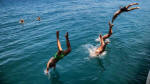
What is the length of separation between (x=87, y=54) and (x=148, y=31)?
12.5m

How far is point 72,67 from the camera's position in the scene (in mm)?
12125

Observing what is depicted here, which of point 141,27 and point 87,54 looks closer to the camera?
point 87,54

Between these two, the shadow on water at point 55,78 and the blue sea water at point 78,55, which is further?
the blue sea water at point 78,55

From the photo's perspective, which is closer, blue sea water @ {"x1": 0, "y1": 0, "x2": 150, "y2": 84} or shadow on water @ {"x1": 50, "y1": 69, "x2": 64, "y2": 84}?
shadow on water @ {"x1": 50, "y1": 69, "x2": 64, "y2": 84}

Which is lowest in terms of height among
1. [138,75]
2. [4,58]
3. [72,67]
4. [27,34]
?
[138,75]

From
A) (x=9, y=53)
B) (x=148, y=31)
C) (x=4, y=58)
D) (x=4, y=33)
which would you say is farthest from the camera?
(x=4, y=33)

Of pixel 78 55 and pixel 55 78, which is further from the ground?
pixel 78 55

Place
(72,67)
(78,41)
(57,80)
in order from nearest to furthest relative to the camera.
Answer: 1. (57,80)
2. (72,67)
3. (78,41)

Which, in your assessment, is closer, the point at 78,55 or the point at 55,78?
the point at 55,78

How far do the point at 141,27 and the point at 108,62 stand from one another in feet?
42.2

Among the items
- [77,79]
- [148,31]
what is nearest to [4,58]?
[77,79]

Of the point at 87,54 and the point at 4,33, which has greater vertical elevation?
the point at 4,33

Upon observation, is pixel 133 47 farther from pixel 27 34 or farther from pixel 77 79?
pixel 27 34

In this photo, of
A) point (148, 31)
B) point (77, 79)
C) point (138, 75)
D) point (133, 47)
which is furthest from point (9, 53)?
point (148, 31)
